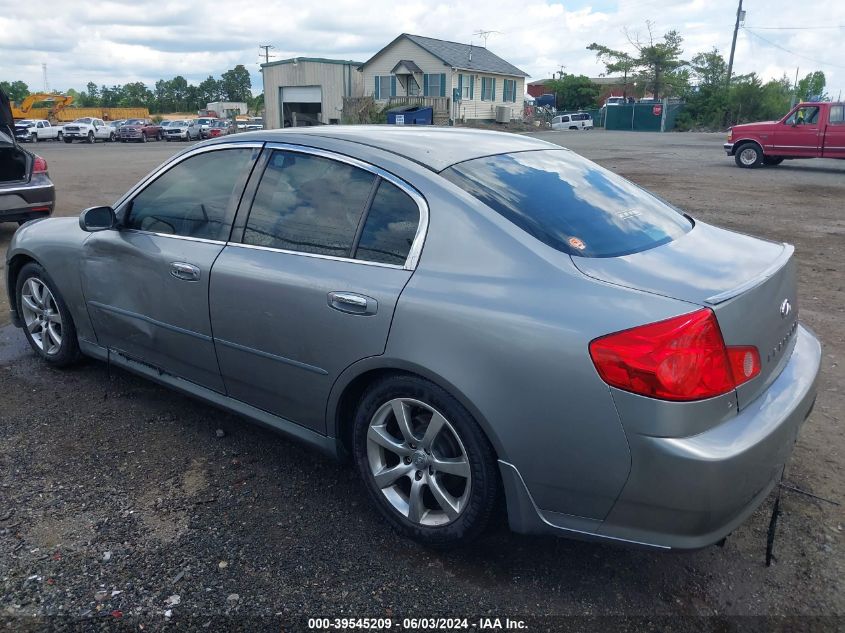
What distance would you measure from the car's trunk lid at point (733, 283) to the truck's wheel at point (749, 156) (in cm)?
1899

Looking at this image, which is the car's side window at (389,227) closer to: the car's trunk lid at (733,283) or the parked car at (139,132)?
the car's trunk lid at (733,283)

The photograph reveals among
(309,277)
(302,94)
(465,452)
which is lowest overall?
(465,452)

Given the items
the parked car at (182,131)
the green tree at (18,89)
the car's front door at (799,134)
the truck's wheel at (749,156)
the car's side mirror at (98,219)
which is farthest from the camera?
the green tree at (18,89)

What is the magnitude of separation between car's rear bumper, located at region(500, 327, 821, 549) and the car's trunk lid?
0.45ft

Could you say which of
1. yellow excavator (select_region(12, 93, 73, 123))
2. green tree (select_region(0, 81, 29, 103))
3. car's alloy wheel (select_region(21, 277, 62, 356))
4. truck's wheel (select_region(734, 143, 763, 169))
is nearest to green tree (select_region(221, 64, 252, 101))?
green tree (select_region(0, 81, 29, 103))

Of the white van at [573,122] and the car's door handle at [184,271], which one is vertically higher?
the white van at [573,122]

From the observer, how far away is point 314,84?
4991cm

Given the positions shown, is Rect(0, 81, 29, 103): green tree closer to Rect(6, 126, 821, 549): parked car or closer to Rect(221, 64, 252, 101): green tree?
Rect(221, 64, 252, 101): green tree

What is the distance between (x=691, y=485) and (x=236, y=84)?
120333mm

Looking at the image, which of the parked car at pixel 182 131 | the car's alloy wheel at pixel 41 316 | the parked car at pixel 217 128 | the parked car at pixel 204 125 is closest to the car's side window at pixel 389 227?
the car's alloy wheel at pixel 41 316

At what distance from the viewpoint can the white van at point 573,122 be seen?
5456 cm

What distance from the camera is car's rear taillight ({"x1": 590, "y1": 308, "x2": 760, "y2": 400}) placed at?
7.13ft

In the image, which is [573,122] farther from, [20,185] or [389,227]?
[389,227]

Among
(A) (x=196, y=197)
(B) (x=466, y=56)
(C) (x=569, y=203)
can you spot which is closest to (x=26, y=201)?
(A) (x=196, y=197)
